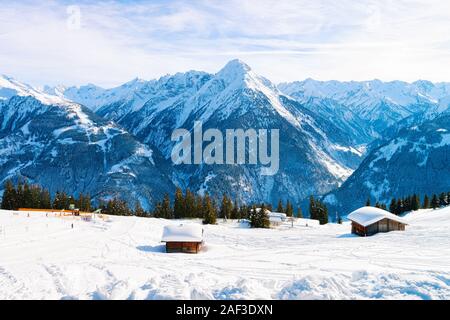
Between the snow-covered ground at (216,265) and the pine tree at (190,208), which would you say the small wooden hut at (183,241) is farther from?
the pine tree at (190,208)

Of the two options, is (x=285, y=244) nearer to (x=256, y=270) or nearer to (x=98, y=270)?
(x=256, y=270)

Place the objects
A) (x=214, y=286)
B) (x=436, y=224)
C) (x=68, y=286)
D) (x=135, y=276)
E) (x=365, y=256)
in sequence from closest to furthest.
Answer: (x=214, y=286) < (x=68, y=286) < (x=135, y=276) < (x=365, y=256) < (x=436, y=224)

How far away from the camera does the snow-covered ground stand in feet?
85.1

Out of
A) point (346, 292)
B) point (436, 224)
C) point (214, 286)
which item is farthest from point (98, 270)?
point (436, 224)

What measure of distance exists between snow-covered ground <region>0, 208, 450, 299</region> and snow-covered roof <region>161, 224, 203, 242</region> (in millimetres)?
2173

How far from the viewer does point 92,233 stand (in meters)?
68.8

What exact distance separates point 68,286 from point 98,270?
20.1 feet

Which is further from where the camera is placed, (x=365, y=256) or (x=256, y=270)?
(x=365, y=256)

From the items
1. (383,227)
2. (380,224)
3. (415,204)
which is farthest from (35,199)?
(415,204)

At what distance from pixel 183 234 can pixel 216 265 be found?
58.9ft

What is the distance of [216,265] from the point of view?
4125 centimetres

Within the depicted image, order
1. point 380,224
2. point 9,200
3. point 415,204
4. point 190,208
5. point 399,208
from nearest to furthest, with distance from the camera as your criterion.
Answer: point 380,224
point 9,200
point 190,208
point 415,204
point 399,208

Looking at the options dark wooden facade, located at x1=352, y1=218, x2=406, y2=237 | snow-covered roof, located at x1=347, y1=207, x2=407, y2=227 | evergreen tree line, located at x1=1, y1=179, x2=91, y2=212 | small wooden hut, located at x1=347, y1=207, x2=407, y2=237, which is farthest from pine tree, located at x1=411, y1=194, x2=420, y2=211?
evergreen tree line, located at x1=1, y1=179, x2=91, y2=212

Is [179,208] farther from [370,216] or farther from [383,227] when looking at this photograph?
[383,227]
